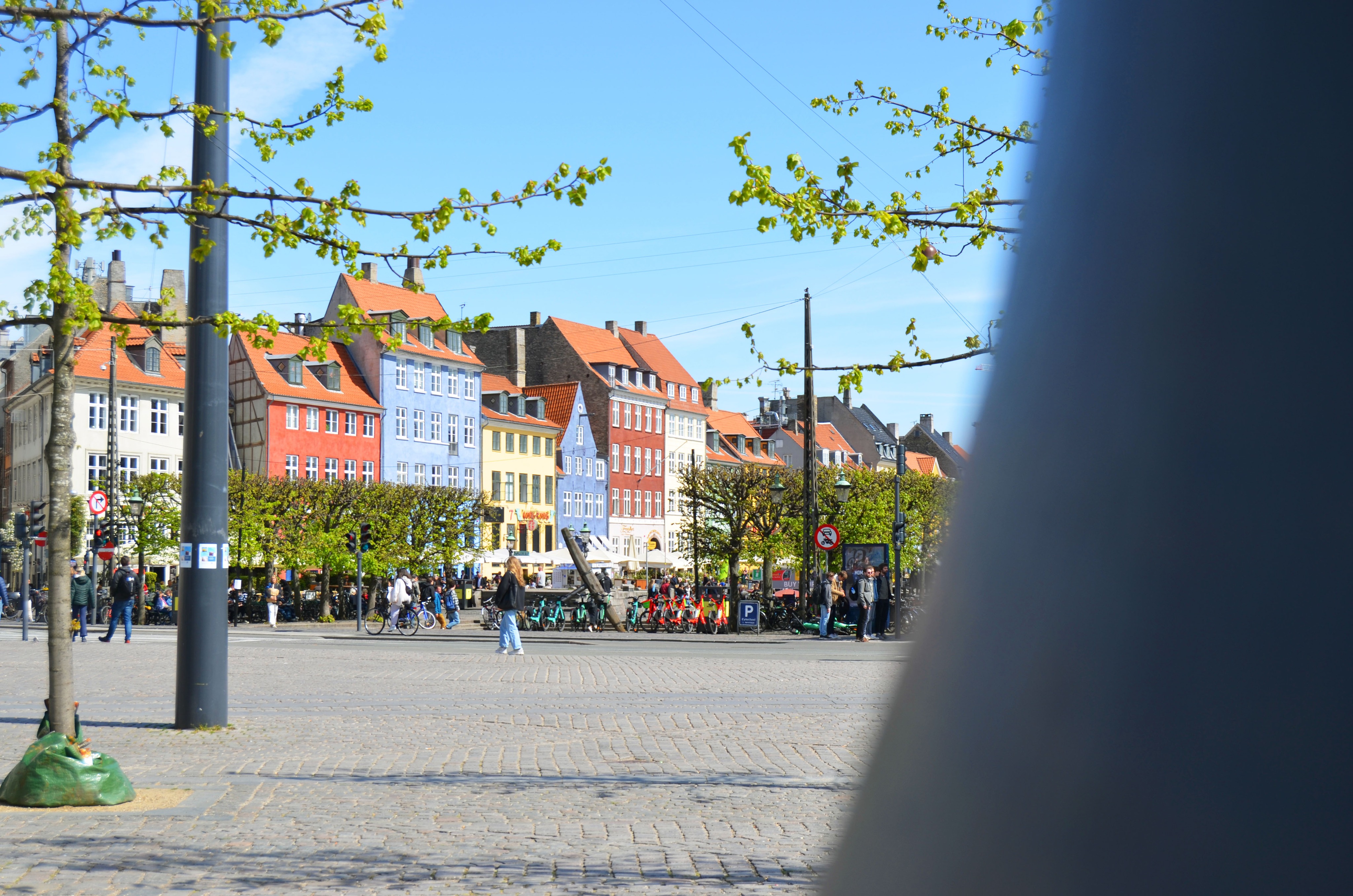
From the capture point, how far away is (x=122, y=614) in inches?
1218

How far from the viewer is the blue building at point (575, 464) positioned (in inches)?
3617

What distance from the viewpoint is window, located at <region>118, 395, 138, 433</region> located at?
69.7 m

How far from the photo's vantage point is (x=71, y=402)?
31.5ft

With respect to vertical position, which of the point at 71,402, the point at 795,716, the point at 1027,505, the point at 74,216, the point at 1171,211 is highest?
the point at 74,216

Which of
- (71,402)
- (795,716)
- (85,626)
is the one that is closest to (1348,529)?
(71,402)

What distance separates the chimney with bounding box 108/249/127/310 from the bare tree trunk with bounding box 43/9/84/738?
3101 inches

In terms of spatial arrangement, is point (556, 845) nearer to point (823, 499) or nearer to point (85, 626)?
point (85, 626)

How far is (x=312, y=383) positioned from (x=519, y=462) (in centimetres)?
1676

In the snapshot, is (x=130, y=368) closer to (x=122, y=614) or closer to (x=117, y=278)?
(x=117, y=278)

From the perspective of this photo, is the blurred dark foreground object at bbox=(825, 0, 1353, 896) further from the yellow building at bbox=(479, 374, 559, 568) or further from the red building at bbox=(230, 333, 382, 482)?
the yellow building at bbox=(479, 374, 559, 568)

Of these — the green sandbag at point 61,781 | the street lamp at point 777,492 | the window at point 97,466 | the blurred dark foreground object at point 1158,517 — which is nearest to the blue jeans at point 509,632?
the street lamp at point 777,492

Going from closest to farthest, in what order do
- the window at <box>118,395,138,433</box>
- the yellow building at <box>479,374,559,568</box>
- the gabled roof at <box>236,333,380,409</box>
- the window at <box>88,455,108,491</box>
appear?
the window at <box>88,455,108,491</box> < the window at <box>118,395,138,433</box> < the gabled roof at <box>236,333,380,409</box> < the yellow building at <box>479,374,559,568</box>

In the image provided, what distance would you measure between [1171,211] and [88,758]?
869 centimetres

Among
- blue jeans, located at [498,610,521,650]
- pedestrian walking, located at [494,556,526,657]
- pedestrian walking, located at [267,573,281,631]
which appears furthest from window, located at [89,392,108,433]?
pedestrian walking, located at [494,556,526,657]
